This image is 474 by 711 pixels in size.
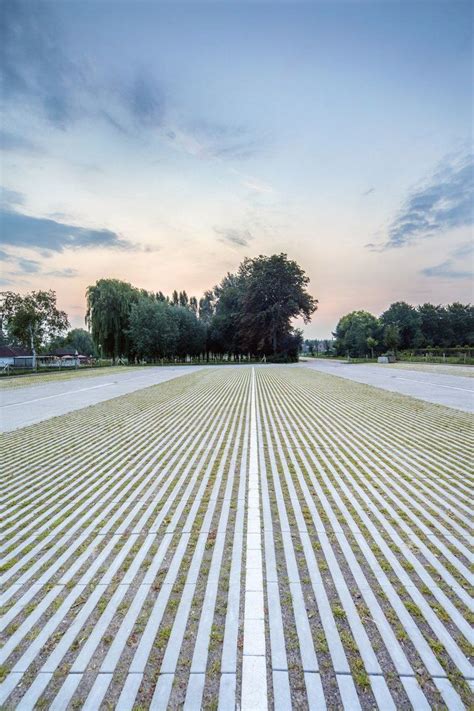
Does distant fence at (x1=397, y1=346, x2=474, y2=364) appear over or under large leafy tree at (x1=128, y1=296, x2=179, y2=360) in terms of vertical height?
under

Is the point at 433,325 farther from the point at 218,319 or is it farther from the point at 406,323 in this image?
the point at 218,319

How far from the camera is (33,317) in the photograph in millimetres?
32125

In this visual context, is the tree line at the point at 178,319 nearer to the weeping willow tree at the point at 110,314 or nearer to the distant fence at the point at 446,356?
the weeping willow tree at the point at 110,314

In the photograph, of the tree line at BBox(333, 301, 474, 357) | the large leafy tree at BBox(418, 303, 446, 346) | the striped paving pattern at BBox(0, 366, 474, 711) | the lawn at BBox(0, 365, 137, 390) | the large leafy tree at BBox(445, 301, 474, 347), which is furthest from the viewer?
the large leafy tree at BBox(418, 303, 446, 346)

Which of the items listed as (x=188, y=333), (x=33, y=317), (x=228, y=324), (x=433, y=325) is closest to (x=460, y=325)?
(x=433, y=325)

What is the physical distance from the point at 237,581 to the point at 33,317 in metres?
36.0

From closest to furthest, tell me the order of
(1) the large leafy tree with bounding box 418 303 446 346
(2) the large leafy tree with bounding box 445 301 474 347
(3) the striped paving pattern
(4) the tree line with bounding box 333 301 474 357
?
(3) the striped paving pattern, (4) the tree line with bounding box 333 301 474 357, (2) the large leafy tree with bounding box 445 301 474 347, (1) the large leafy tree with bounding box 418 303 446 346

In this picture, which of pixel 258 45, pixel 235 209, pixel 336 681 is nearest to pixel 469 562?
pixel 336 681

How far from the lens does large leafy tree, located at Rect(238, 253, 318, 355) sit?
46062 mm

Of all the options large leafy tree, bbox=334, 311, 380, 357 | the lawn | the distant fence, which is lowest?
the lawn

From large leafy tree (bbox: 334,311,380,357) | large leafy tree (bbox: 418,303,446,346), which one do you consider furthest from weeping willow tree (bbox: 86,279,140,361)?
large leafy tree (bbox: 418,303,446,346)

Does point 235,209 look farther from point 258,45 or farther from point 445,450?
point 445,450

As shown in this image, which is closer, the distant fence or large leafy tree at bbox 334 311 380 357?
the distant fence

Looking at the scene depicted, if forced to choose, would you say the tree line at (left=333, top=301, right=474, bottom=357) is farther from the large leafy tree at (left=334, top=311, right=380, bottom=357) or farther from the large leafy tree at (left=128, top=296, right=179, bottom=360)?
Result: the large leafy tree at (left=128, top=296, right=179, bottom=360)
